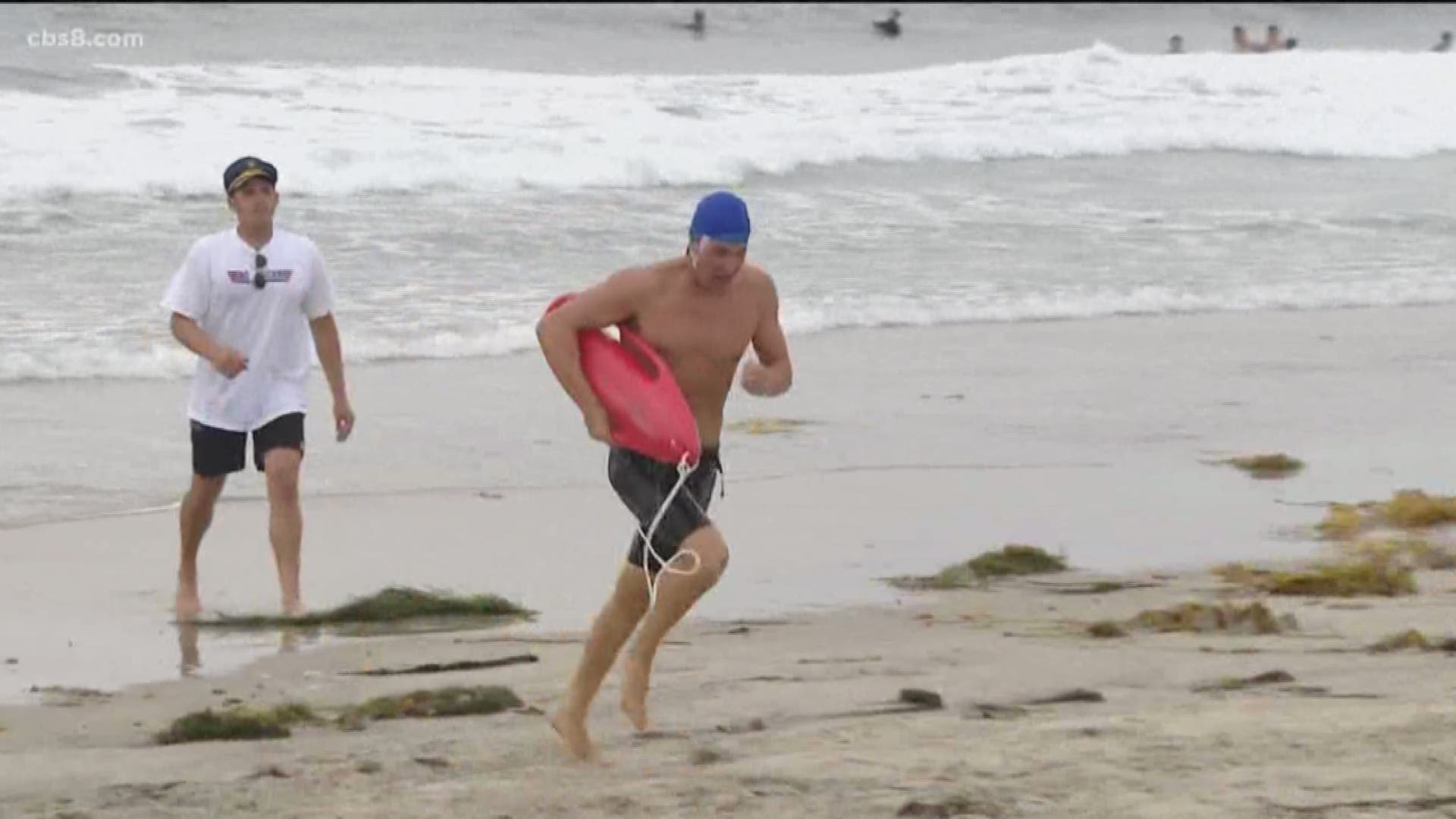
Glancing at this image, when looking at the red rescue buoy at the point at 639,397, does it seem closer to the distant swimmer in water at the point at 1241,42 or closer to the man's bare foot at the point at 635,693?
the man's bare foot at the point at 635,693

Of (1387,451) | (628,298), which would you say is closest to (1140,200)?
(1387,451)

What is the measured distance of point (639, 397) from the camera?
6.10 metres

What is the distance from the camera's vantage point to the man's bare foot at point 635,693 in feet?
21.4

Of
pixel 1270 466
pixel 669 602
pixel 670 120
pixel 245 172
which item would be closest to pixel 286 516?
pixel 245 172

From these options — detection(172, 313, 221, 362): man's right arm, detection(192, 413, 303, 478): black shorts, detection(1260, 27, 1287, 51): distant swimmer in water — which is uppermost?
detection(1260, 27, 1287, 51): distant swimmer in water

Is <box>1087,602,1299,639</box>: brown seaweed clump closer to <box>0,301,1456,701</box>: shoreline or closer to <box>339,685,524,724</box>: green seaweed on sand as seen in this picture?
<box>0,301,1456,701</box>: shoreline

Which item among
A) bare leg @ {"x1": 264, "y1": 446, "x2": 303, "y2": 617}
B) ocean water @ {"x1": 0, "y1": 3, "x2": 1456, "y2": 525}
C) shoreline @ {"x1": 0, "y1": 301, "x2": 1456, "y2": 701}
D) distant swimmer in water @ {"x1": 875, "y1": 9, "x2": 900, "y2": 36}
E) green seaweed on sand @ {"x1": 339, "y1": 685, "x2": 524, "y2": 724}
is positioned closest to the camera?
green seaweed on sand @ {"x1": 339, "y1": 685, "x2": 524, "y2": 724}

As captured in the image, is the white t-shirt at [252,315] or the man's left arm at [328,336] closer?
the white t-shirt at [252,315]

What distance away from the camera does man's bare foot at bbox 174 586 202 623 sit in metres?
8.43

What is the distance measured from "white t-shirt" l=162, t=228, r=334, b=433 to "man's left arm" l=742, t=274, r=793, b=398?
2424 millimetres

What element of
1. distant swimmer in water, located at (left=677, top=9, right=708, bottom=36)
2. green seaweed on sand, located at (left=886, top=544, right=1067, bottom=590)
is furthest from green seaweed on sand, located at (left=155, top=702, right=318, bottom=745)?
distant swimmer in water, located at (left=677, top=9, right=708, bottom=36)

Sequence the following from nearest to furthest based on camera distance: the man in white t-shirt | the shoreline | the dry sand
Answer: the dry sand → the man in white t-shirt → the shoreline

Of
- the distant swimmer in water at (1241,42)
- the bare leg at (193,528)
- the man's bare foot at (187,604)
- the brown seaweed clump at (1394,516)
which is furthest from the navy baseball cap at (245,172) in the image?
the distant swimmer in water at (1241,42)

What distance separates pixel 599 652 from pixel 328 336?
2531mm
